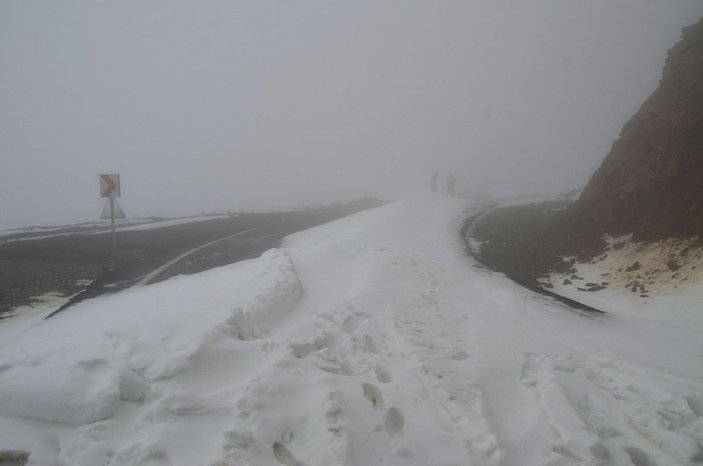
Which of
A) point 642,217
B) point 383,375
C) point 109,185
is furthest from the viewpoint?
point 109,185

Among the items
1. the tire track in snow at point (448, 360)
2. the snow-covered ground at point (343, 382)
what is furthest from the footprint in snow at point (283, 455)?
the tire track in snow at point (448, 360)

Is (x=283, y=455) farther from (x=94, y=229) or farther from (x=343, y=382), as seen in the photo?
(x=94, y=229)

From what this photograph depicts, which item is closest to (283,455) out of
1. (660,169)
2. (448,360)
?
(448,360)

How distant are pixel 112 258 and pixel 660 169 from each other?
15.1 m

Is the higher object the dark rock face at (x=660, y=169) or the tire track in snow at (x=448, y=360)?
the dark rock face at (x=660, y=169)

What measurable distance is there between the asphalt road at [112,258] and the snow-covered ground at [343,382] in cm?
169

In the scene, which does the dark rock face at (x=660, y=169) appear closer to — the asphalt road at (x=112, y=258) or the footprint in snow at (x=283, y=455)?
the footprint in snow at (x=283, y=455)

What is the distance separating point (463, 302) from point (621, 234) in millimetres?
6732

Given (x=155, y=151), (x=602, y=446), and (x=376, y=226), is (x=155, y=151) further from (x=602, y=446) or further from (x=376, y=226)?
(x=602, y=446)

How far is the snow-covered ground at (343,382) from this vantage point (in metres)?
2.89

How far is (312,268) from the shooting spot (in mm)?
8109

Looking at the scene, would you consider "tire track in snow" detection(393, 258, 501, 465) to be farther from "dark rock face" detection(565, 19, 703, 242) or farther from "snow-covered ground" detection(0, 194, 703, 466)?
"dark rock face" detection(565, 19, 703, 242)

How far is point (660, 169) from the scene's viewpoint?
10.2 m

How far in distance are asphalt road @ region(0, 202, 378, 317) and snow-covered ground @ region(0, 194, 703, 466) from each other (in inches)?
66.5
